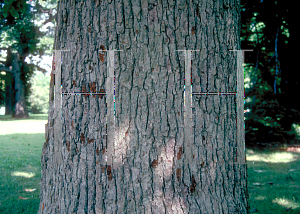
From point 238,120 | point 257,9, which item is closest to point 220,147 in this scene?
point 238,120

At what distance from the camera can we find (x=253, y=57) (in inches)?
250

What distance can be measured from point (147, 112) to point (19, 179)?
4864 mm

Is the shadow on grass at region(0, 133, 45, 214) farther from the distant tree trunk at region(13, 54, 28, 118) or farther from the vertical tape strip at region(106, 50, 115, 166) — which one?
the distant tree trunk at region(13, 54, 28, 118)

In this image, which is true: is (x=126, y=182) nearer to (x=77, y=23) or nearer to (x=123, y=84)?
(x=123, y=84)

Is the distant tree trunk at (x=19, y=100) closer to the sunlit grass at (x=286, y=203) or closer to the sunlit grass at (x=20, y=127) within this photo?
the sunlit grass at (x=20, y=127)

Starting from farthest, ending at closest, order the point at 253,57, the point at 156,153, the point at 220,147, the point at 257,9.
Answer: the point at 253,57, the point at 257,9, the point at 220,147, the point at 156,153

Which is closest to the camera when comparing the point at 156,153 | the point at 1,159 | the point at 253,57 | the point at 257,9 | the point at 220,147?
the point at 156,153

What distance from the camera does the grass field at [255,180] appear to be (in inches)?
160

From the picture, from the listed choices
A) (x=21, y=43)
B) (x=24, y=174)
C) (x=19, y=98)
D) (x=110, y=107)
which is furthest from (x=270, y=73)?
(x=19, y=98)

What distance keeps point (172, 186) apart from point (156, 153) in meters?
0.23

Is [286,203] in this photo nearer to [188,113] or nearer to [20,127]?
[188,113]

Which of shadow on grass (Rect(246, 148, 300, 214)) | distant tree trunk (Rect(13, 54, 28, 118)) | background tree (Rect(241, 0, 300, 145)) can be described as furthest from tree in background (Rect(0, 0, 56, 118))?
shadow on grass (Rect(246, 148, 300, 214))

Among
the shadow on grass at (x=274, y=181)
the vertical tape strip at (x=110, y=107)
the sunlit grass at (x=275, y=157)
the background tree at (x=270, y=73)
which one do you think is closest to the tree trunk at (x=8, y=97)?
the background tree at (x=270, y=73)

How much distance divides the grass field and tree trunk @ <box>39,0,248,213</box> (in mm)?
2587
